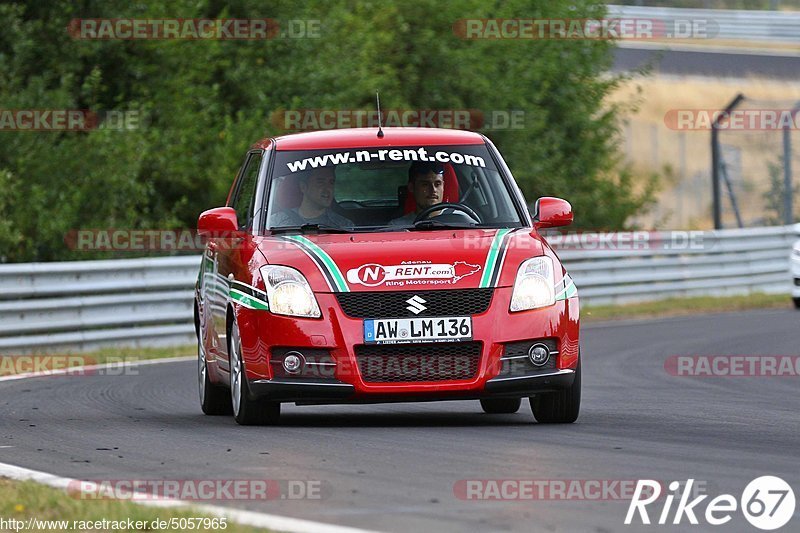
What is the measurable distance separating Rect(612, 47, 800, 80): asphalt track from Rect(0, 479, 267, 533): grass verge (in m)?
39.3

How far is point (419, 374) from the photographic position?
9180 mm

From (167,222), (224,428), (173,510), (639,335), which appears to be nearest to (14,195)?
(167,222)

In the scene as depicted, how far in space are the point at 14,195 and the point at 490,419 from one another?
12.8 m

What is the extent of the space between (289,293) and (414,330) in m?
0.72

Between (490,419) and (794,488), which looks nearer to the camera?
(794,488)

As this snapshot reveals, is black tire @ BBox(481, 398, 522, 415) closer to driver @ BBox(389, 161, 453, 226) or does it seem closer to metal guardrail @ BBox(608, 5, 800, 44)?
driver @ BBox(389, 161, 453, 226)

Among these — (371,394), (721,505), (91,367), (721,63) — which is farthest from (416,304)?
(721,63)

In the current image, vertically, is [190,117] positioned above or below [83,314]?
above

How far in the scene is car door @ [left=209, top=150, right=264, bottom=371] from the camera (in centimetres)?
1012

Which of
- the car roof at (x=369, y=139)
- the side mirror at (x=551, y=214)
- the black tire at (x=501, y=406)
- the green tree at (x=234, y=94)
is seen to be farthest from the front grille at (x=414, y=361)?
the green tree at (x=234, y=94)

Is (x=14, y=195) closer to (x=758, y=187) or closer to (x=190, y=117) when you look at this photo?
(x=190, y=117)

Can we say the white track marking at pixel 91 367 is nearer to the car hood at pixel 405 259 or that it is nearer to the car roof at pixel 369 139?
the car roof at pixel 369 139

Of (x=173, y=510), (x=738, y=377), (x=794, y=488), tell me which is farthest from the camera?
(x=738, y=377)

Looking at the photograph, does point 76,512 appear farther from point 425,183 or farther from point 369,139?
point 369,139
